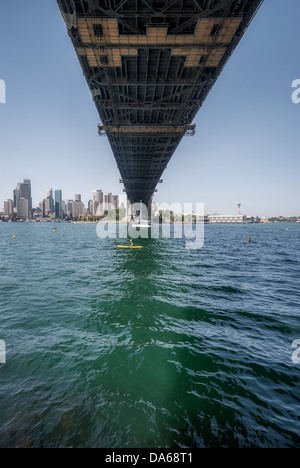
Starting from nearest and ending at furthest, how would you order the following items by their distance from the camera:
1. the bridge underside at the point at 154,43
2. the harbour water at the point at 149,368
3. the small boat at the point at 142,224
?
the harbour water at the point at 149,368, the bridge underside at the point at 154,43, the small boat at the point at 142,224

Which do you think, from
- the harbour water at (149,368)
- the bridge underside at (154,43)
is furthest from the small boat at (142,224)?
the harbour water at (149,368)

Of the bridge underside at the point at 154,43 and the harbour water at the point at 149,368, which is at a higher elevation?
the bridge underside at the point at 154,43

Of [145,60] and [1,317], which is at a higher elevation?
[145,60]

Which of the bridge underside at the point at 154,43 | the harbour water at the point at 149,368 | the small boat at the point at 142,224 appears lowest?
the harbour water at the point at 149,368

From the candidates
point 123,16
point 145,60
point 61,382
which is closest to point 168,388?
point 61,382

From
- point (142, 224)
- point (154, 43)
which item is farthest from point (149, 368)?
point (142, 224)

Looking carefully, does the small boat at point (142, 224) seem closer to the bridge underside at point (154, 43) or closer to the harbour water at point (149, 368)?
the bridge underside at point (154, 43)

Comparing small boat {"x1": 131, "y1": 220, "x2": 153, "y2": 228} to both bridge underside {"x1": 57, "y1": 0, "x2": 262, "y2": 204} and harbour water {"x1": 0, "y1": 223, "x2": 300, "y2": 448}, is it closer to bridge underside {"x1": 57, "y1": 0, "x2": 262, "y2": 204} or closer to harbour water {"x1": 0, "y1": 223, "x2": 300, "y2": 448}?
bridge underside {"x1": 57, "y1": 0, "x2": 262, "y2": 204}

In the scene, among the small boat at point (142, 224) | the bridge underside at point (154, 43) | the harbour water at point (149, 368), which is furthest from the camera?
the small boat at point (142, 224)

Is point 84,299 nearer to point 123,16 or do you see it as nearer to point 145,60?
point 123,16
